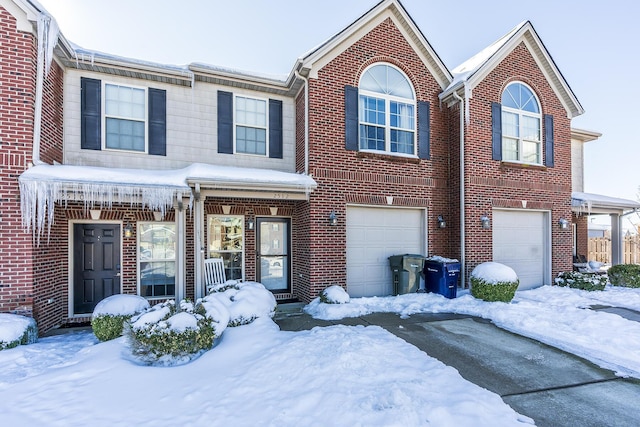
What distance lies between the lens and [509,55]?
30.8ft

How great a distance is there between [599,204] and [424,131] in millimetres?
6875

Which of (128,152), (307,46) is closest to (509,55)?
(307,46)

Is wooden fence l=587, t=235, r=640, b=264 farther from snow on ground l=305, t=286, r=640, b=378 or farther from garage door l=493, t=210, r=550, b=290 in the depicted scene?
garage door l=493, t=210, r=550, b=290

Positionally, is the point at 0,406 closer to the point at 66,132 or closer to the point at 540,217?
the point at 66,132

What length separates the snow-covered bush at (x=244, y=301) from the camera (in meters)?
5.68

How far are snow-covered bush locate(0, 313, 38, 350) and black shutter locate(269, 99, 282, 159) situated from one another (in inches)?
231

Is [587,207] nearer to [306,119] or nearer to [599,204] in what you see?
[599,204]

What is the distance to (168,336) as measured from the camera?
427cm

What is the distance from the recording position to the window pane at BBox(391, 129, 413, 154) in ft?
28.4

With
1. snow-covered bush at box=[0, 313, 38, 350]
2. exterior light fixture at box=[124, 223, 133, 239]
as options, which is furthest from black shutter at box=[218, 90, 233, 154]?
snow-covered bush at box=[0, 313, 38, 350]

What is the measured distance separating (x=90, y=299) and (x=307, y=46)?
8342 millimetres

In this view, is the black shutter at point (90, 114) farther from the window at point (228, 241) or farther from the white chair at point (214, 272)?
the white chair at point (214, 272)

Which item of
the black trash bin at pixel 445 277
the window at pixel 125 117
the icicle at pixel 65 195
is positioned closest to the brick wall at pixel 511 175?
the black trash bin at pixel 445 277

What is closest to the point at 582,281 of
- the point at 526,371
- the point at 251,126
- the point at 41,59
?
the point at 526,371
